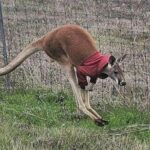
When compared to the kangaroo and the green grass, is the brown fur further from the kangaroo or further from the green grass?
the green grass

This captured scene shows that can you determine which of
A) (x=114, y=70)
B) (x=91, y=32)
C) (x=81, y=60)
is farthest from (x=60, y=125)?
(x=91, y=32)

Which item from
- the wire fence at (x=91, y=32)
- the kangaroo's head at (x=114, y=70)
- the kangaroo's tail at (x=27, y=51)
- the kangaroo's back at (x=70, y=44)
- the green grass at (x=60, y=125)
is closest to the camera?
the green grass at (x=60, y=125)

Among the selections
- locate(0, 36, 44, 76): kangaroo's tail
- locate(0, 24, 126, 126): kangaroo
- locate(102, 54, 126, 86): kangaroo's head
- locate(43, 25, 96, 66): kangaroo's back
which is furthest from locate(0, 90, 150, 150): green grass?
locate(43, 25, 96, 66): kangaroo's back

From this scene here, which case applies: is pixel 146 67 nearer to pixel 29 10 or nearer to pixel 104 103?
pixel 104 103

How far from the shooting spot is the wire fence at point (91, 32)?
28.1 ft

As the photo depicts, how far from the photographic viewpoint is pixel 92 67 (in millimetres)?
6660

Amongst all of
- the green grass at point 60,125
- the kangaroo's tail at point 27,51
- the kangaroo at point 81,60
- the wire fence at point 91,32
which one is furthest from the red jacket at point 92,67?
the wire fence at point 91,32

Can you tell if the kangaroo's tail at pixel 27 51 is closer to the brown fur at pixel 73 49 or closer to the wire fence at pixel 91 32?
the brown fur at pixel 73 49

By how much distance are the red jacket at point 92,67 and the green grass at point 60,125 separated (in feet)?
2.11

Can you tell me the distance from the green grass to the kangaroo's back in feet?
2.79

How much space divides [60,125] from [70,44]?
3.48 ft

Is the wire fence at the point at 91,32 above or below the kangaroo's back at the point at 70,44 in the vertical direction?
below

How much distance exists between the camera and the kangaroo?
661 centimetres

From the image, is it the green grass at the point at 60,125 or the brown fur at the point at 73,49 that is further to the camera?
the brown fur at the point at 73,49
